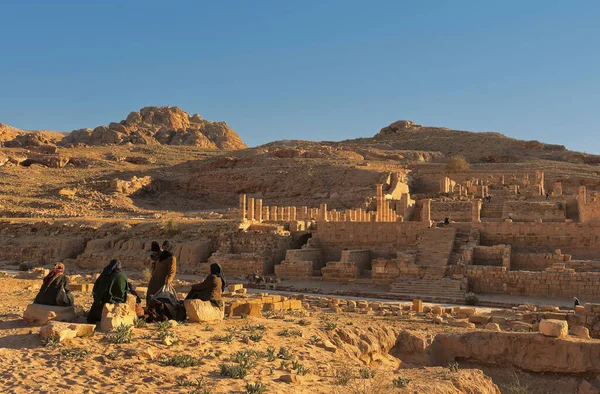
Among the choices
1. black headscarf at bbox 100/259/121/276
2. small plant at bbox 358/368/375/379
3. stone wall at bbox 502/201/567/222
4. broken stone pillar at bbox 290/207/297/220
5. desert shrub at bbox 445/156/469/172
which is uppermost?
desert shrub at bbox 445/156/469/172

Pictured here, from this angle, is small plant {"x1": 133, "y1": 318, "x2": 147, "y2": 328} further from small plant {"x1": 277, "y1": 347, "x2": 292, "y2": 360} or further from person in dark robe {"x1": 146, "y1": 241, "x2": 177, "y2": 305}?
small plant {"x1": 277, "y1": 347, "x2": 292, "y2": 360}

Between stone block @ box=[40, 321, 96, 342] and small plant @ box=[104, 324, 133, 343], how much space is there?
0.82 ft

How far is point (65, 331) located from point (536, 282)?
1341 centimetres

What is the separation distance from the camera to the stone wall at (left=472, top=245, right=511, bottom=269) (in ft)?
60.3

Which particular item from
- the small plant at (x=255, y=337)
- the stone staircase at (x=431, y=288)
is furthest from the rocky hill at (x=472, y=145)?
the small plant at (x=255, y=337)

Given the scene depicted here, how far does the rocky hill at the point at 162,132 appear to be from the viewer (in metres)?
71.8

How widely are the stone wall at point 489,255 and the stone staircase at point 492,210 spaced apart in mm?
11230

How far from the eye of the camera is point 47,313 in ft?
26.9

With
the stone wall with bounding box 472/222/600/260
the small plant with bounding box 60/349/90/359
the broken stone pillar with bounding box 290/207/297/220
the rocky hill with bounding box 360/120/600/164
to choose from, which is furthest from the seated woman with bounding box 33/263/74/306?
the rocky hill with bounding box 360/120/600/164

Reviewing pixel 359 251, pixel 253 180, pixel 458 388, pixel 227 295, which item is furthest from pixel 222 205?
pixel 458 388

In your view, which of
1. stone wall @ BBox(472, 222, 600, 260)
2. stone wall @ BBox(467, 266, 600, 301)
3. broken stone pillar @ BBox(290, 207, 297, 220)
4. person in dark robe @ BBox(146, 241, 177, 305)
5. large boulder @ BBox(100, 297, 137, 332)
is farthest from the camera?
broken stone pillar @ BBox(290, 207, 297, 220)

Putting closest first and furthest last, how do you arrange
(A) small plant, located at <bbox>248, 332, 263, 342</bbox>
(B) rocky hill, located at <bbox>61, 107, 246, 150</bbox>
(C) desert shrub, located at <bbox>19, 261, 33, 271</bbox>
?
(A) small plant, located at <bbox>248, 332, 263, 342</bbox>, (C) desert shrub, located at <bbox>19, 261, 33, 271</bbox>, (B) rocky hill, located at <bbox>61, 107, 246, 150</bbox>

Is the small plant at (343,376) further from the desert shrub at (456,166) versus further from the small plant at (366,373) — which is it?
the desert shrub at (456,166)

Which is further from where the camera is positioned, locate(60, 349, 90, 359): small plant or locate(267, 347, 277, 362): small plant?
locate(267, 347, 277, 362): small plant
